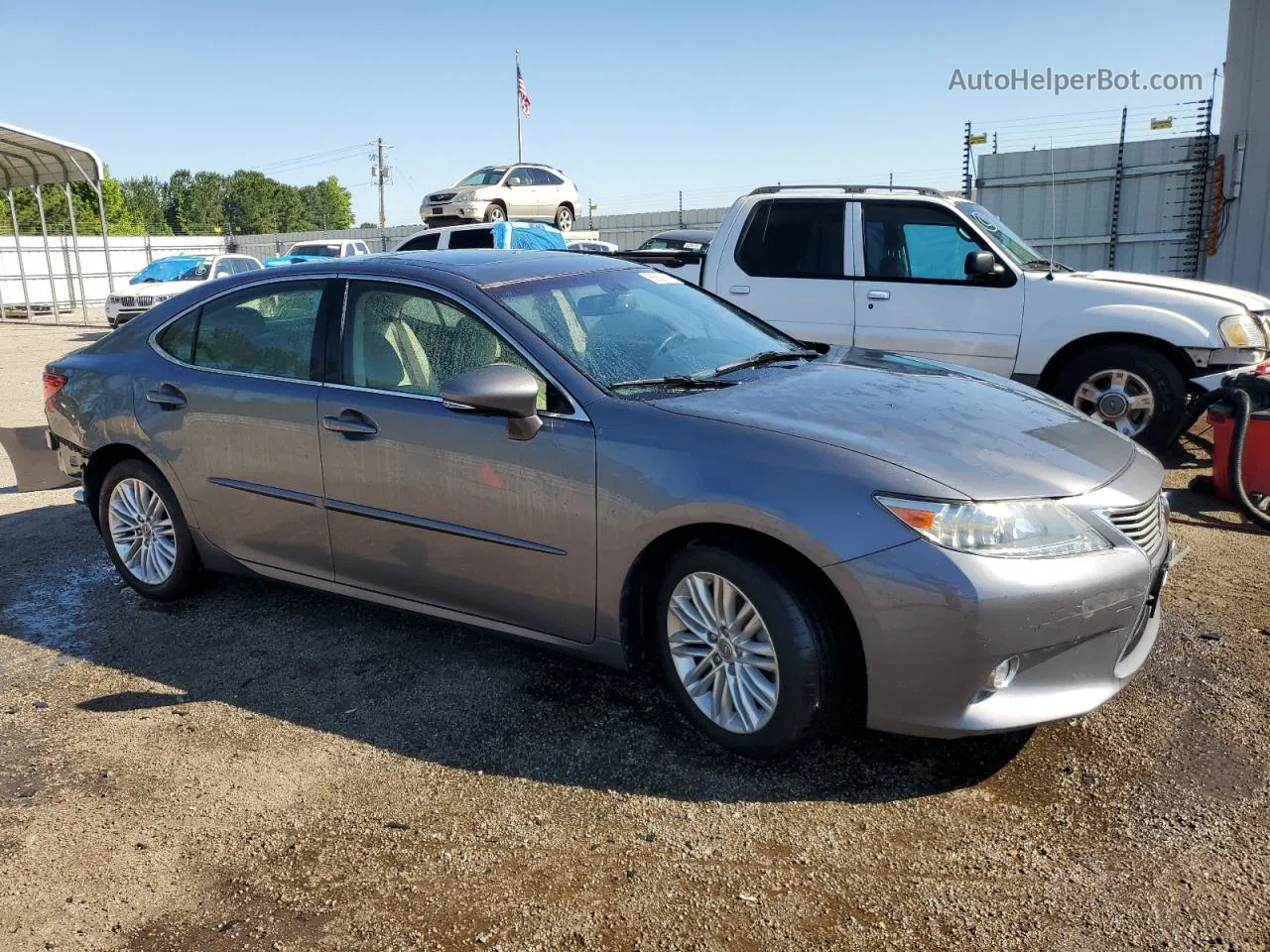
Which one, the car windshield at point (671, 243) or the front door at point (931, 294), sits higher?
the car windshield at point (671, 243)

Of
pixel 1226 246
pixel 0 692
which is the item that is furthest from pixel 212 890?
pixel 1226 246

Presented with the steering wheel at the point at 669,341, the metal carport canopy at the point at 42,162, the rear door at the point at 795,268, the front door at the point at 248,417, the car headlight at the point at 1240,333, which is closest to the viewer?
the steering wheel at the point at 669,341

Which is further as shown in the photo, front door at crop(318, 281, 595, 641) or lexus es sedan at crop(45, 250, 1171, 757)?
front door at crop(318, 281, 595, 641)

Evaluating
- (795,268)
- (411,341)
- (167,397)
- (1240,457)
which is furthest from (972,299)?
(167,397)

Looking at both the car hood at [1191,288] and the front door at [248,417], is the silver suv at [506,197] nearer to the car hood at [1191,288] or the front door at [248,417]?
the car hood at [1191,288]

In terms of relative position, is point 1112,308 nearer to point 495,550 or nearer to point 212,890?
point 495,550

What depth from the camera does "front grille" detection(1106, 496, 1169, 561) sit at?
3100 millimetres

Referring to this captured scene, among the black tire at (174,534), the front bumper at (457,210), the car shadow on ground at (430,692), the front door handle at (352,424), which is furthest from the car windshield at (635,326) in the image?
the front bumper at (457,210)

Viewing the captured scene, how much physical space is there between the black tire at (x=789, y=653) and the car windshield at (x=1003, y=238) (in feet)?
17.3

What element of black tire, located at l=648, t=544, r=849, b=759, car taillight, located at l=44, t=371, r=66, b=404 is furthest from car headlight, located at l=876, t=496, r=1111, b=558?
car taillight, located at l=44, t=371, r=66, b=404

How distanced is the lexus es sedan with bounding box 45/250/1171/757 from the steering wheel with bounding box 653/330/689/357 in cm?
1

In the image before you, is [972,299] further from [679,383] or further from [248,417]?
[248,417]

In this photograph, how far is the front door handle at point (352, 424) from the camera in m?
3.96

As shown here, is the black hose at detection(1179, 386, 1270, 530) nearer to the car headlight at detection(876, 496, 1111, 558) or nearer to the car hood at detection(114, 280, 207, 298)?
the car headlight at detection(876, 496, 1111, 558)
